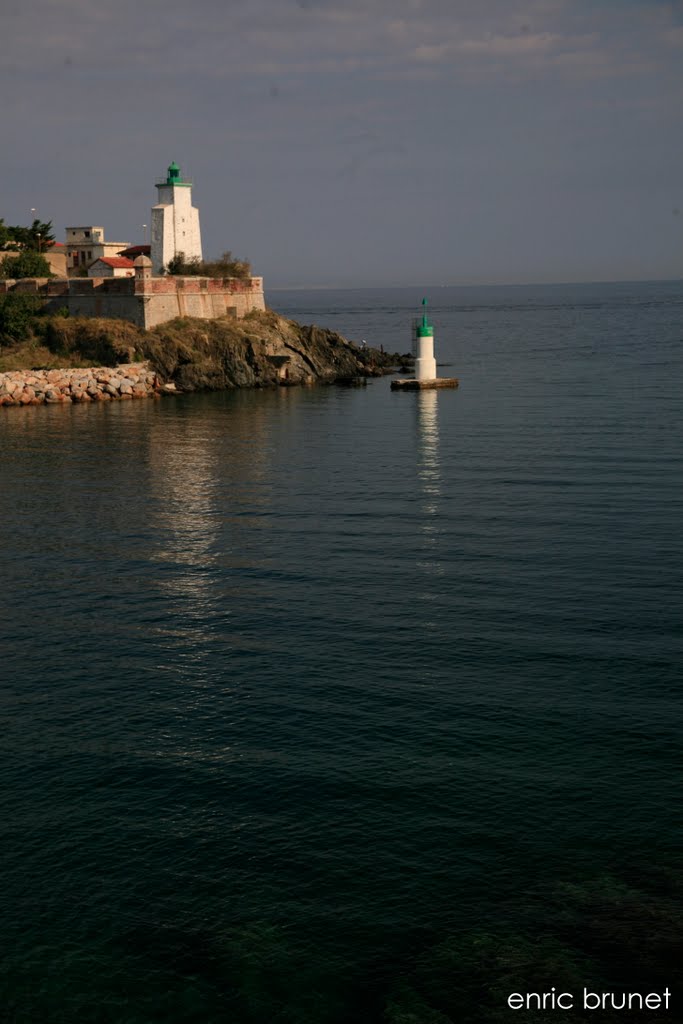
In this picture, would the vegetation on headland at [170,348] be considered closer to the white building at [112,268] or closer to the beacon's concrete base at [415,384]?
the white building at [112,268]

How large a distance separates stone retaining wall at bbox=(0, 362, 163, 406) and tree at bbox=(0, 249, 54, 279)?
806 inches

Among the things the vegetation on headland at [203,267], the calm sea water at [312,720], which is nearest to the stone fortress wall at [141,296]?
the vegetation on headland at [203,267]

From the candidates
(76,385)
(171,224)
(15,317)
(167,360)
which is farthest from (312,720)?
(171,224)

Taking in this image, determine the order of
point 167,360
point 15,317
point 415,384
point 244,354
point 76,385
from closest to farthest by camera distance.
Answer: point 76,385, point 167,360, point 415,384, point 15,317, point 244,354

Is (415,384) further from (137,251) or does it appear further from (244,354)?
(137,251)

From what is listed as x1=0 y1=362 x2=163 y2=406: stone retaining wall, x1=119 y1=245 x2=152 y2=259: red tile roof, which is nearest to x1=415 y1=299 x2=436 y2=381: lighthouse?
x1=0 y1=362 x2=163 y2=406: stone retaining wall

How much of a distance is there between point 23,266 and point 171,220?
48.0 feet

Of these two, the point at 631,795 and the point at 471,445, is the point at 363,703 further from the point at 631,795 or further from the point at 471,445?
the point at 471,445

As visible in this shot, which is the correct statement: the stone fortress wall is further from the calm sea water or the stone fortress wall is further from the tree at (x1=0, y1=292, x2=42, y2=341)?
the calm sea water

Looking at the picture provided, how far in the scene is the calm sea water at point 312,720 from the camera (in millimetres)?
15938

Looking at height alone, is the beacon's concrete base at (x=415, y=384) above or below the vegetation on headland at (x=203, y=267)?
below

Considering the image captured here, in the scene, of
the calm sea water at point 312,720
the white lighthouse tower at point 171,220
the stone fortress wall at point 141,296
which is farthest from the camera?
the white lighthouse tower at point 171,220

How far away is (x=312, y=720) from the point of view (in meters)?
22.4

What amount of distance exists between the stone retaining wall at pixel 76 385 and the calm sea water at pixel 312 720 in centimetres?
3058
